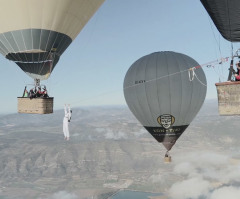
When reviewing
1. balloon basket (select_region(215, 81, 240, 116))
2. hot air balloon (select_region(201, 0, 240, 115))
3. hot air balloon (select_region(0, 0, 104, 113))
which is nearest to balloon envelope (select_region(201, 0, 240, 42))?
hot air balloon (select_region(201, 0, 240, 115))

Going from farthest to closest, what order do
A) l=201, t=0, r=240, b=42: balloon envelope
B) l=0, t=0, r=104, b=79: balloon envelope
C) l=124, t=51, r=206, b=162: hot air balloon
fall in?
l=124, t=51, r=206, b=162: hot air balloon
l=0, t=0, r=104, b=79: balloon envelope
l=201, t=0, r=240, b=42: balloon envelope

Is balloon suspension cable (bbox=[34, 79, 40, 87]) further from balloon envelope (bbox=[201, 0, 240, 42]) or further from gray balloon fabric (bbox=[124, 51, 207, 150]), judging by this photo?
balloon envelope (bbox=[201, 0, 240, 42])

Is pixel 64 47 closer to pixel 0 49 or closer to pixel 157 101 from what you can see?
pixel 0 49

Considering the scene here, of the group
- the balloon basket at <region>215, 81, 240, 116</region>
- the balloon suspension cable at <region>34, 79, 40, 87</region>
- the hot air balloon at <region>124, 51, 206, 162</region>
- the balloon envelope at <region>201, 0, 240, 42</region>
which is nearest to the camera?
the balloon basket at <region>215, 81, 240, 116</region>

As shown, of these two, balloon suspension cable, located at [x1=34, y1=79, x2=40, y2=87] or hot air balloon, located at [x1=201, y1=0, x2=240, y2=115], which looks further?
balloon suspension cable, located at [x1=34, y1=79, x2=40, y2=87]

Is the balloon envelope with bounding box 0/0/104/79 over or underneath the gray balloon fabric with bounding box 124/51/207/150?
over

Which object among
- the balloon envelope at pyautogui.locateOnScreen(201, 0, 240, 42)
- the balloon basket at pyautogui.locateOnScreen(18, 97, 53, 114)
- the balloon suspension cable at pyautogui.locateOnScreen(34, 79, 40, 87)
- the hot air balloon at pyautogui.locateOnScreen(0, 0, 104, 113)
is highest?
the hot air balloon at pyautogui.locateOnScreen(0, 0, 104, 113)

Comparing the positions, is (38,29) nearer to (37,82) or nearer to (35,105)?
(37,82)

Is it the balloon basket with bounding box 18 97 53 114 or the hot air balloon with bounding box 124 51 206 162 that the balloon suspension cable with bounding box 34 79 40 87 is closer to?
the balloon basket with bounding box 18 97 53 114

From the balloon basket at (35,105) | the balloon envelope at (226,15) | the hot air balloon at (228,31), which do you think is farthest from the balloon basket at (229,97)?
the balloon basket at (35,105)
